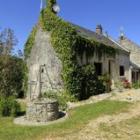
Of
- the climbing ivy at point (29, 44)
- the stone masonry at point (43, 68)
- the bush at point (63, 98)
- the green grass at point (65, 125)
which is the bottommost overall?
the green grass at point (65, 125)

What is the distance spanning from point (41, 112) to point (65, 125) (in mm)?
1969

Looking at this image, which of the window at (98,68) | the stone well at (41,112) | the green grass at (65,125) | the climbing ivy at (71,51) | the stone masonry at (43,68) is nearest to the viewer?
the green grass at (65,125)

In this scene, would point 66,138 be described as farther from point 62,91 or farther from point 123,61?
point 123,61

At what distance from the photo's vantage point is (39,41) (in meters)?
19.8

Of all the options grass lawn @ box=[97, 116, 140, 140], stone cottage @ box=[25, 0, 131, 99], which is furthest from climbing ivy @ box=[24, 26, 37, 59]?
grass lawn @ box=[97, 116, 140, 140]

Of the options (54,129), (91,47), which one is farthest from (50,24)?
(54,129)

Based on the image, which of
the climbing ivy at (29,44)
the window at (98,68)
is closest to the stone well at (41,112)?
the climbing ivy at (29,44)

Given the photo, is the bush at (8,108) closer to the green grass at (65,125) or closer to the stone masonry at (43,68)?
the green grass at (65,125)

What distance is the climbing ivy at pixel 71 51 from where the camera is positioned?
17.5m

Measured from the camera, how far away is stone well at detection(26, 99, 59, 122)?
1301 centimetres

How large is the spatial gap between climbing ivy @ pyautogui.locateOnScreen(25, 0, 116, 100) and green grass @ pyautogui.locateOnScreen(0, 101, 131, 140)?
2.97m

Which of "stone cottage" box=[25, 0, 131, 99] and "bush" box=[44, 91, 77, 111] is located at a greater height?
"stone cottage" box=[25, 0, 131, 99]

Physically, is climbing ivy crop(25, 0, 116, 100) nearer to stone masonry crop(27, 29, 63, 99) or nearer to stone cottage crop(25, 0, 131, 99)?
stone cottage crop(25, 0, 131, 99)

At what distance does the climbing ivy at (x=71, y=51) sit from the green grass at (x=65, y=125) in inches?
117
